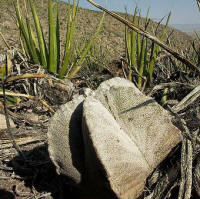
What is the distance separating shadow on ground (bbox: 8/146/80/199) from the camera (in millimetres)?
858

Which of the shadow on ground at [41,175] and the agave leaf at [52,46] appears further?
the agave leaf at [52,46]

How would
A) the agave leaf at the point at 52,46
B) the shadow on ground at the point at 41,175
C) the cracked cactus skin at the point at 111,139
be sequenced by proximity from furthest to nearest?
the agave leaf at the point at 52,46 → the shadow on ground at the point at 41,175 → the cracked cactus skin at the point at 111,139

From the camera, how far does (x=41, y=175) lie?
932 mm

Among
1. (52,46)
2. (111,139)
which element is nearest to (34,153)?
(111,139)

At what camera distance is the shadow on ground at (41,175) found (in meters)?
0.86

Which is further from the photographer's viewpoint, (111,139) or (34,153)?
(34,153)

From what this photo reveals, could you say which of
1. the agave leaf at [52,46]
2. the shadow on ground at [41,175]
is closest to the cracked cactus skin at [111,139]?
the shadow on ground at [41,175]

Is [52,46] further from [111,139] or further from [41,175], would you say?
[111,139]

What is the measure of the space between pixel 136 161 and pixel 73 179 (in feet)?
0.61

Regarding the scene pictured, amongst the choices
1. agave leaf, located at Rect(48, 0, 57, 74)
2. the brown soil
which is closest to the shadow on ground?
the brown soil

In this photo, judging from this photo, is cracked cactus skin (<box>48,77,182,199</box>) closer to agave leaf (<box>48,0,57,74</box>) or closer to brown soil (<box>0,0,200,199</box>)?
brown soil (<box>0,0,200,199</box>)

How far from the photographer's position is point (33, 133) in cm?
117

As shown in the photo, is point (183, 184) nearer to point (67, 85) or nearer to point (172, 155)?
point (172, 155)

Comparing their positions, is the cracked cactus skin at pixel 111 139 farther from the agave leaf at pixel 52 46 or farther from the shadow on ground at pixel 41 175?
the agave leaf at pixel 52 46
